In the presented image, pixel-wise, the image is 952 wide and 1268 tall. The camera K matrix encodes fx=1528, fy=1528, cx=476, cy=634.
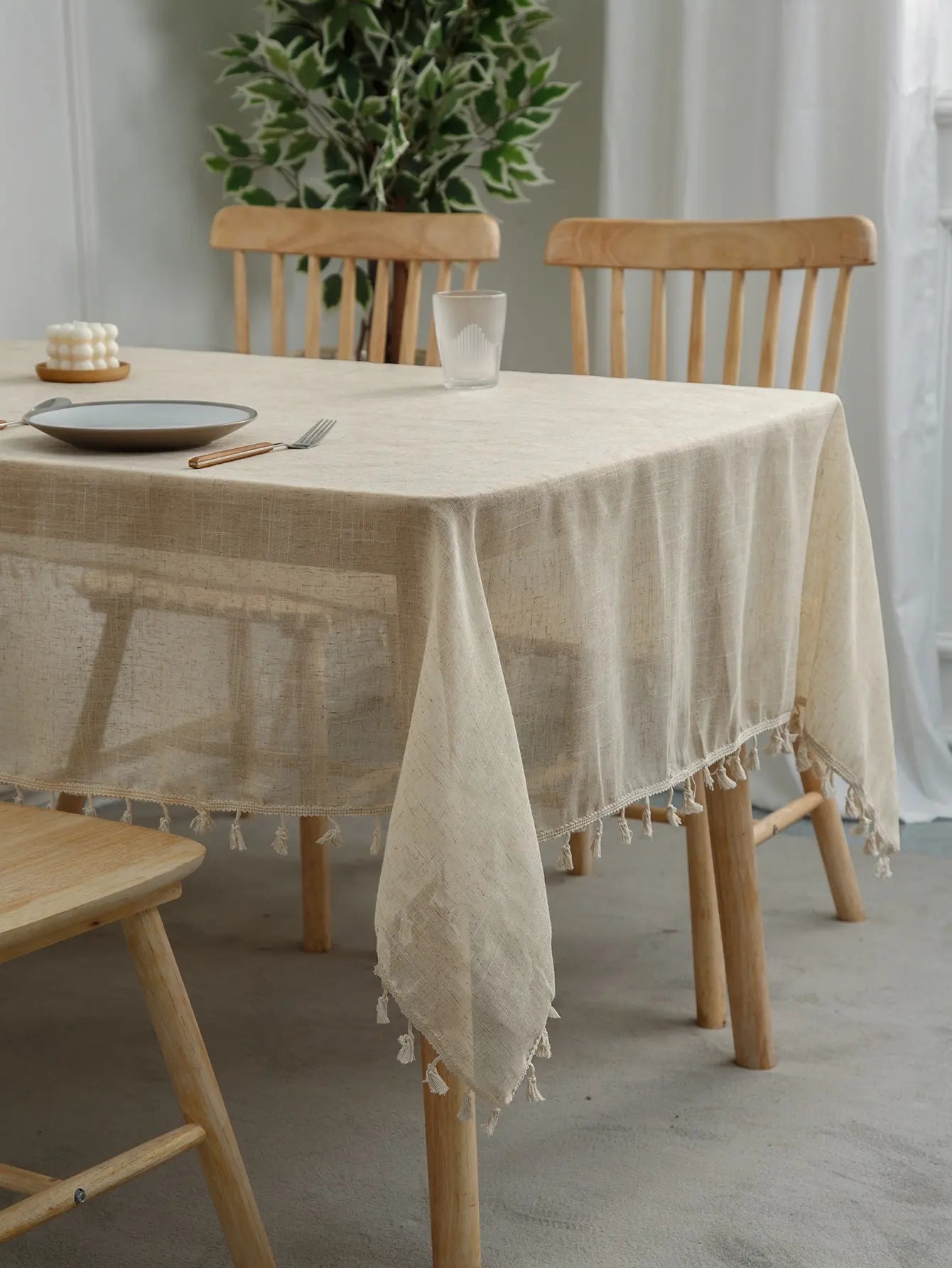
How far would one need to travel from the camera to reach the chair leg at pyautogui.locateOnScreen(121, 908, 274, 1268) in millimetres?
1219

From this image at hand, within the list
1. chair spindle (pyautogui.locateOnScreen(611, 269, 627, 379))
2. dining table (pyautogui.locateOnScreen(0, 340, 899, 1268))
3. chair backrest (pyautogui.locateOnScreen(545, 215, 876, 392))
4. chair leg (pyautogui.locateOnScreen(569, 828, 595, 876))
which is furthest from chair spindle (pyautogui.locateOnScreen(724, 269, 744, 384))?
chair leg (pyautogui.locateOnScreen(569, 828, 595, 876))

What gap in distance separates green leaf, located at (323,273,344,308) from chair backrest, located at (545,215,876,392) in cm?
80

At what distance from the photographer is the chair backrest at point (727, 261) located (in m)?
1.90

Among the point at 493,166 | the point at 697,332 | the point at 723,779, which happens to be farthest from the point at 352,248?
the point at 723,779

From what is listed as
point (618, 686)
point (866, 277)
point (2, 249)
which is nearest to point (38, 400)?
point (618, 686)

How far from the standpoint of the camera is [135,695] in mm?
A: 1207

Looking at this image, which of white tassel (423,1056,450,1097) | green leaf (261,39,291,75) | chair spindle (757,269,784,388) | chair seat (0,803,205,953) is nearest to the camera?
chair seat (0,803,205,953)

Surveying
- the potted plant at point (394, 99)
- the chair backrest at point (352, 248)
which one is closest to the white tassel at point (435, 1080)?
the chair backrest at point (352, 248)

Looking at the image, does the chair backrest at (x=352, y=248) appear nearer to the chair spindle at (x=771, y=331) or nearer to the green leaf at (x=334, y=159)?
the chair spindle at (x=771, y=331)

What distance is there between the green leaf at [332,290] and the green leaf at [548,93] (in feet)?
1.59

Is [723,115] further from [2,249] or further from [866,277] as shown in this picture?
[2,249]

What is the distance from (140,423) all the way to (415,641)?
0.39 meters

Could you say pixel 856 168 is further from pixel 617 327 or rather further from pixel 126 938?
pixel 126 938

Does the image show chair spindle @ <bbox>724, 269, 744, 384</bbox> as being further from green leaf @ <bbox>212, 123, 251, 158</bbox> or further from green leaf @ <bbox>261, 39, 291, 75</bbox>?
green leaf @ <bbox>212, 123, 251, 158</bbox>
